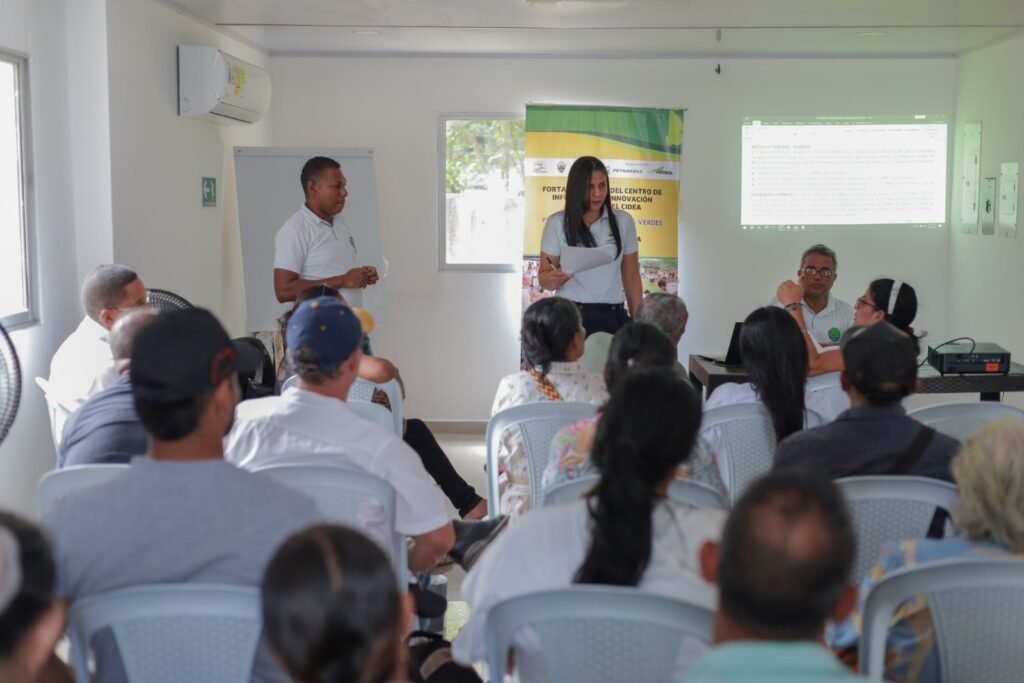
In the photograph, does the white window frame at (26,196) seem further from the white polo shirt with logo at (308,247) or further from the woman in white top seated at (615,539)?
the woman in white top seated at (615,539)

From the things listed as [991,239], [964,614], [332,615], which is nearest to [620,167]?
[991,239]

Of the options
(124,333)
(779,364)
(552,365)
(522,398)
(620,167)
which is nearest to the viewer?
(124,333)

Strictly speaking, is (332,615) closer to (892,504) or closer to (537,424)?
(892,504)

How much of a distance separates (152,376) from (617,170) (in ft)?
19.8

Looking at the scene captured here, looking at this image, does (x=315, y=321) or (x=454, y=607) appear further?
(x=454, y=607)

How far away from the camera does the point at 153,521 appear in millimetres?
1757

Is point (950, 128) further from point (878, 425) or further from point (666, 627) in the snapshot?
point (666, 627)

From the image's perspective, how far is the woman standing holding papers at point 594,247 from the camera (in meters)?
5.61

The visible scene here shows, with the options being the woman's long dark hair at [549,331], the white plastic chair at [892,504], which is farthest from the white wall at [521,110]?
→ the white plastic chair at [892,504]

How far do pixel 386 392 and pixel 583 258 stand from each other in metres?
1.78

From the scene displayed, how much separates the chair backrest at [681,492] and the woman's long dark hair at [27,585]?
1.22m

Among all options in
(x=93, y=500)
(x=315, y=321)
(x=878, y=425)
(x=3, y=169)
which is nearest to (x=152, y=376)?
(x=93, y=500)

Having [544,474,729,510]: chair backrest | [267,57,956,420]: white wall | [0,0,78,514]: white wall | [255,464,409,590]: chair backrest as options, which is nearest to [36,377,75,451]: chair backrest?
[0,0,78,514]: white wall

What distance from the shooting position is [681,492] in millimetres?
2463
